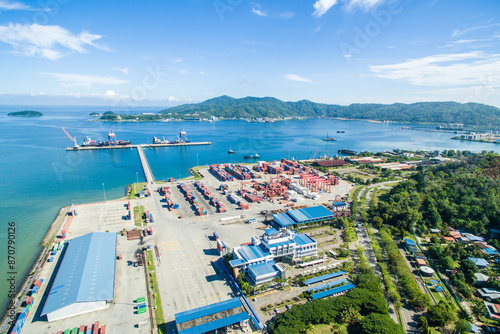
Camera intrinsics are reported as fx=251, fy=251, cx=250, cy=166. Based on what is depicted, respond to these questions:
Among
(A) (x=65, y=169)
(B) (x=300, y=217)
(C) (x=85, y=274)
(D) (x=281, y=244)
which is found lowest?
(A) (x=65, y=169)

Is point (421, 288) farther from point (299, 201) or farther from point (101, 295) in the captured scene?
point (101, 295)

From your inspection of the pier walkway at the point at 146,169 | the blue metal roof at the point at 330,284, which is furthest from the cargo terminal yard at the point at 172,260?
the pier walkway at the point at 146,169

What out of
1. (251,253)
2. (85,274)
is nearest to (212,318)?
(251,253)

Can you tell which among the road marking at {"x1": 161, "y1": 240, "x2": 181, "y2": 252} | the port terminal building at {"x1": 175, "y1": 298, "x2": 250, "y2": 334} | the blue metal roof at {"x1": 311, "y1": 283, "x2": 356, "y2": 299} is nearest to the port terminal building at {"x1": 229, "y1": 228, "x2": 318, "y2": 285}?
the blue metal roof at {"x1": 311, "y1": 283, "x2": 356, "y2": 299}

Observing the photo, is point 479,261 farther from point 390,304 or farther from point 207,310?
point 207,310

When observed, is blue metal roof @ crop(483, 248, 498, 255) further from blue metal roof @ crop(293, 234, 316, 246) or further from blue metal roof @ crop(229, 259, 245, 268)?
blue metal roof @ crop(229, 259, 245, 268)
